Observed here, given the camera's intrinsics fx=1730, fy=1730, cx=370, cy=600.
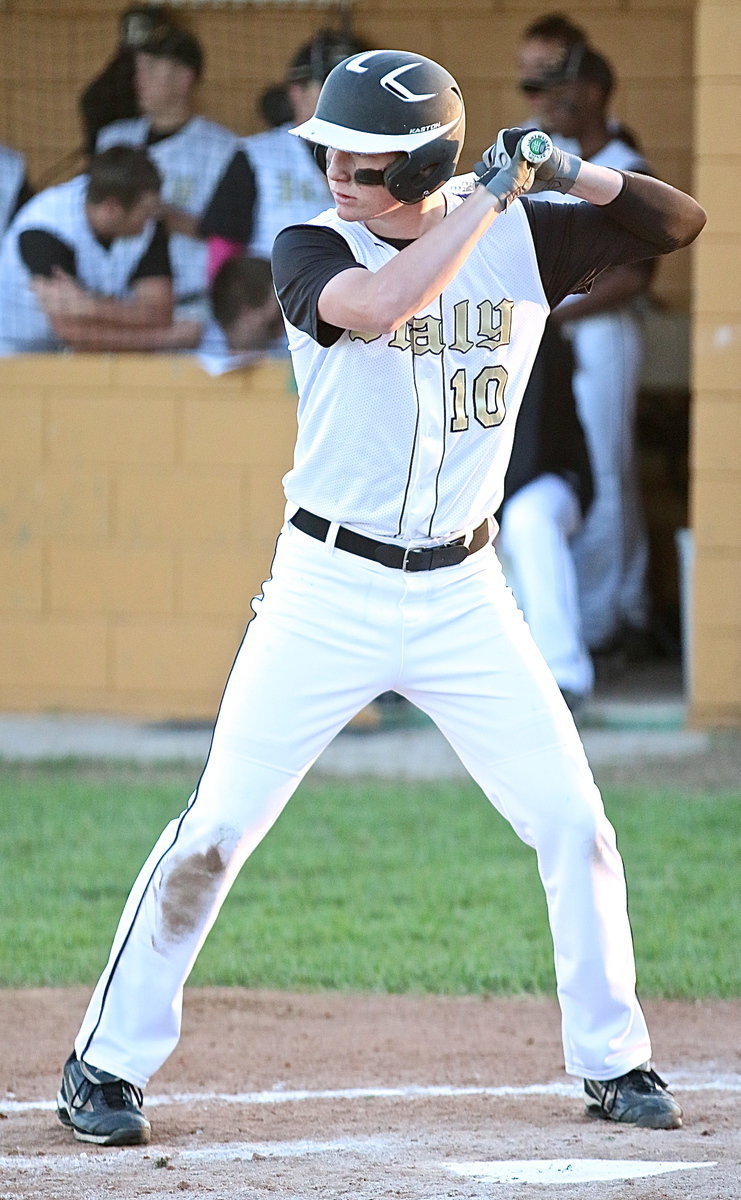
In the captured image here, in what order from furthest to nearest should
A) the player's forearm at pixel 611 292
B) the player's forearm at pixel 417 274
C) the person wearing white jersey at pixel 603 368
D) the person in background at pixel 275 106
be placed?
1. the person in background at pixel 275 106
2. the person wearing white jersey at pixel 603 368
3. the player's forearm at pixel 611 292
4. the player's forearm at pixel 417 274

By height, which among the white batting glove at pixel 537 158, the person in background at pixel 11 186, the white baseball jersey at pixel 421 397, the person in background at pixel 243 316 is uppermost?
the person in background at pixel 11 186

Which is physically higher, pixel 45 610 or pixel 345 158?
pixel 345 158

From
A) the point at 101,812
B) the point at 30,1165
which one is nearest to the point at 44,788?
the point at 101,812

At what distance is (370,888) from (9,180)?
4.76 meters

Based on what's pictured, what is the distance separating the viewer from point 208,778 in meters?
3.40

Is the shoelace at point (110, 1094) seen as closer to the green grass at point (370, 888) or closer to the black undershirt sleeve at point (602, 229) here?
the green grass at point (370, 888)

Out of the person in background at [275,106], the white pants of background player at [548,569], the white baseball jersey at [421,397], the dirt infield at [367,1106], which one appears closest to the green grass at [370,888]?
the dirt infield at [367,1106]

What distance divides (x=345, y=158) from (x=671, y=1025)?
2.35 metres

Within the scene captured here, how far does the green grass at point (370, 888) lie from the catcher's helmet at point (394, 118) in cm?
234

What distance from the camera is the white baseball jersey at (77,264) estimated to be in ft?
26.6

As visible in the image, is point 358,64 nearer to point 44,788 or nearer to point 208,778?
point 208,778

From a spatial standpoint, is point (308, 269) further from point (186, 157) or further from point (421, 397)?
point (186, 157)

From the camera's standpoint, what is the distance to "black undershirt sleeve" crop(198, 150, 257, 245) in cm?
809

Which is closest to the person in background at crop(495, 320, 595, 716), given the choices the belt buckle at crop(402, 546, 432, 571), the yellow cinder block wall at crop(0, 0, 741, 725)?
the yellow cinder block wall at crop(0, 0, 741, 725)
